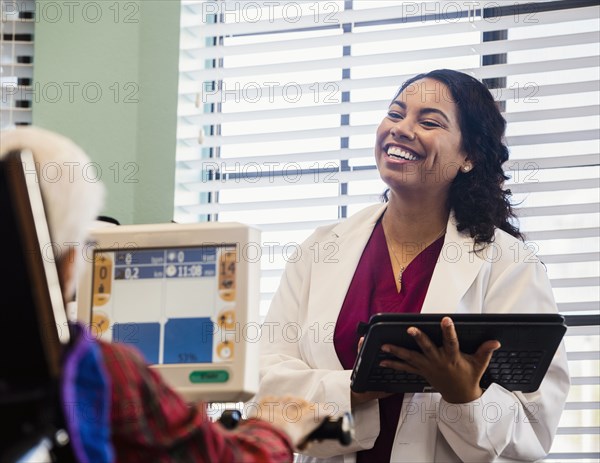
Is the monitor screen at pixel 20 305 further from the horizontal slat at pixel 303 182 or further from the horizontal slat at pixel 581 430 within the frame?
the horizontal slat at pixel 581 430

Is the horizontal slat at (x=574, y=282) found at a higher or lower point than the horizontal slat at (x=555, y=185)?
lower

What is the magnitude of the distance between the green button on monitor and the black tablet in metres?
0.43

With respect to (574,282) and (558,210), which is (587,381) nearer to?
(574,282)

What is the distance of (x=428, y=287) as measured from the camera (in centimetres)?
293

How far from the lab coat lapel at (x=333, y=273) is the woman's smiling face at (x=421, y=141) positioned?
0.60ft

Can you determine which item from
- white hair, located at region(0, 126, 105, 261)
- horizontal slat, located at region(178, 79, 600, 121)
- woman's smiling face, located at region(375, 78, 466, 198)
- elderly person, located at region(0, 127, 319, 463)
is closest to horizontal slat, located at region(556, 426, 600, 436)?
woman's smiling face, located at region(375, 78, 466, 198)

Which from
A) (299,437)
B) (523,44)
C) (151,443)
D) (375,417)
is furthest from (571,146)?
(151,443)

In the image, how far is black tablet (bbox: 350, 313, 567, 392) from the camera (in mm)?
2438

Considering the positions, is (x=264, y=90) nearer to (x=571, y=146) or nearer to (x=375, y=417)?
(x=571, y=146)

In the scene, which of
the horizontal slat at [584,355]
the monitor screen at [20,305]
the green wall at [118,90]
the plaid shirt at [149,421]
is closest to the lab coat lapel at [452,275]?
the horizontal slat at [584,355]

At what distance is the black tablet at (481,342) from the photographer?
244 cm

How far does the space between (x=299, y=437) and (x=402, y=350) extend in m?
0.63

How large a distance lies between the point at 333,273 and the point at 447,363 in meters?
0.62

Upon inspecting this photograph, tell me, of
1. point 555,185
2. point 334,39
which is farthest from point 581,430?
point 334,39
